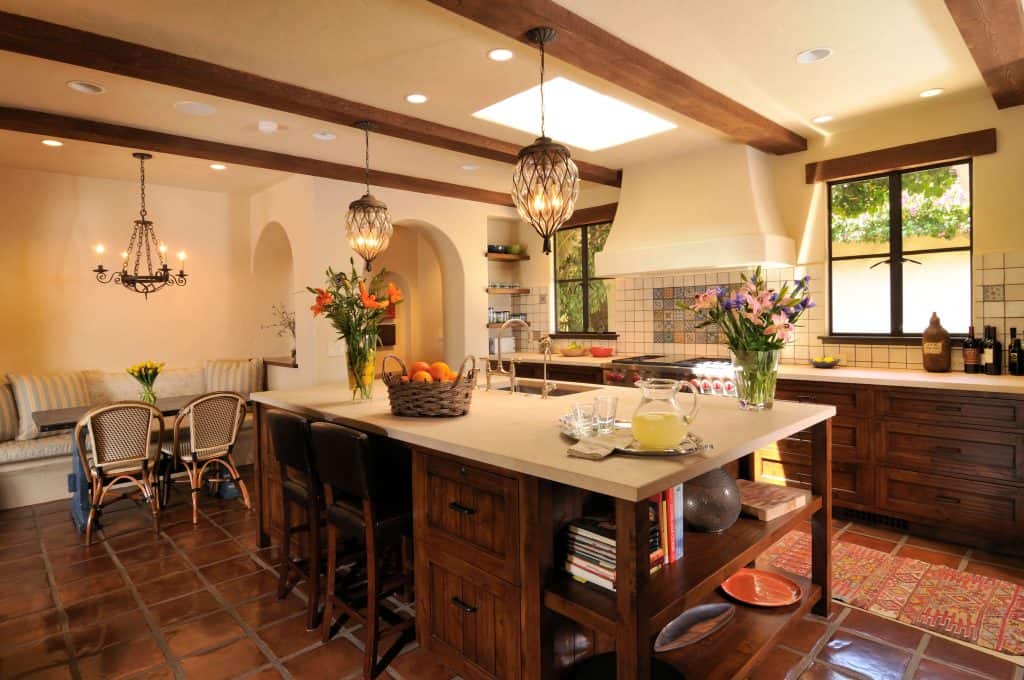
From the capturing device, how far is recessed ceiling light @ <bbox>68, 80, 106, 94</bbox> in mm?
3137

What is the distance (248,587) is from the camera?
9.79 feet

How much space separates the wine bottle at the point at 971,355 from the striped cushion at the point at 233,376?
229 inches

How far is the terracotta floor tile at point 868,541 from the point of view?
3338 mm

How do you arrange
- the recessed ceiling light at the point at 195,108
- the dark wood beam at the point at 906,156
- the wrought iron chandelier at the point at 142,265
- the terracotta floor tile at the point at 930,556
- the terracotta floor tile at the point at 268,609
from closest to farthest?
the terracotta floor tile at the point at 268,609 → the terracotta floor tile at the point at 930,556 → the recessed ceiling light at the point at 195,108 → the dark wood beam at the point at 906,156 → the wrought iron chandelier at the point at 142,265

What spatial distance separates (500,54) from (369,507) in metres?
2.21

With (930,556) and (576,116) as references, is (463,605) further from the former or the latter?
(576,116)

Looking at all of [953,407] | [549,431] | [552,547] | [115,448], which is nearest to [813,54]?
[953,407]

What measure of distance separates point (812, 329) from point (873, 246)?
2.40 ft

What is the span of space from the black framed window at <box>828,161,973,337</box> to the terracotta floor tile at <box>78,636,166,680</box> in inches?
185

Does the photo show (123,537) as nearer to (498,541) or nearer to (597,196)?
(498,541)

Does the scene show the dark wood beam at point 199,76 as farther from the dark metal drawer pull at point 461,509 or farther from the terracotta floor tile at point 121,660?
the terracotta floor tile at point 121,660

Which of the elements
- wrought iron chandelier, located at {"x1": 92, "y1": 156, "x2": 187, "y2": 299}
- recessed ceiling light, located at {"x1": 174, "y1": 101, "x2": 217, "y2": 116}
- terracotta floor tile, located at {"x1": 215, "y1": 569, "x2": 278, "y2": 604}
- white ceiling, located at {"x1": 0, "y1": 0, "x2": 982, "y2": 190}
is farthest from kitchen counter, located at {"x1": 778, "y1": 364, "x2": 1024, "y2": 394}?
wrought iron chandelier, located at {"x1": 92, "y1": 156, "x2": 187, "y2": 299}

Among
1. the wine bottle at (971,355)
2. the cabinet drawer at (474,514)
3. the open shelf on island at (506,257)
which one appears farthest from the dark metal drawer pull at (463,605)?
the open shelf on island at (506,257)

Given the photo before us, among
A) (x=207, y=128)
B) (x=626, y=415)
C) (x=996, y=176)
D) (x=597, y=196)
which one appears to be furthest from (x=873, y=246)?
(x=207, y=128)
